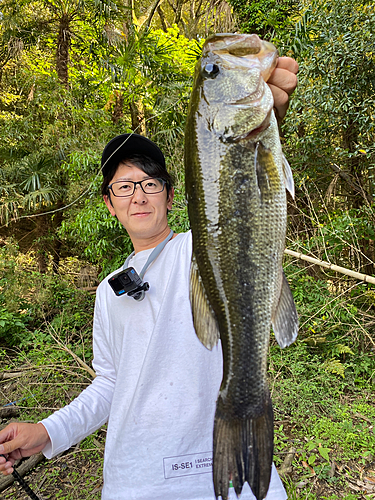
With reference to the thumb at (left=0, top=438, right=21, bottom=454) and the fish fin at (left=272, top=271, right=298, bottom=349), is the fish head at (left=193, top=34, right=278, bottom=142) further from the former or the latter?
the thumb at (left=0, top=438, right=21, bottom=454)

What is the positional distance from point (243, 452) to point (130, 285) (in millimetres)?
839

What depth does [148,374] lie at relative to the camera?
153 centimetres

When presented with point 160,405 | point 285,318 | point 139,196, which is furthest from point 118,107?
point 285,318

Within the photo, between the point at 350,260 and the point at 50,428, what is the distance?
5.39 meters

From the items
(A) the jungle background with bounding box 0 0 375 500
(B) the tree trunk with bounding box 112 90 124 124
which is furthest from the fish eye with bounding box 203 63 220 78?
(B) the tree trunk with bounding box 112 90 124 124

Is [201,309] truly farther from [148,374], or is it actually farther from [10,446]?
[10,446]

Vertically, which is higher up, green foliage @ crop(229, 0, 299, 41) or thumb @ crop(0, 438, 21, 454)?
green foliage @ crop(229, 0, 299, 41)

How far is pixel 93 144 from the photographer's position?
8062mm

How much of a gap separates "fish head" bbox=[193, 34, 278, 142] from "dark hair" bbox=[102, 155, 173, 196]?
0.71m

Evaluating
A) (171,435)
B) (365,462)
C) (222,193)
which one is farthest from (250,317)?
(365,462)

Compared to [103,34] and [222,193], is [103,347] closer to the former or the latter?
[222,193]

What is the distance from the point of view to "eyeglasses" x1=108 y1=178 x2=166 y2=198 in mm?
1806

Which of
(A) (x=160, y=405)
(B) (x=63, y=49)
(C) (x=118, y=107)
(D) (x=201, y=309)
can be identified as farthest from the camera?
(C) (x=118, y=107)

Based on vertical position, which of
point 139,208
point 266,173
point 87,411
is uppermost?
point 266,173
